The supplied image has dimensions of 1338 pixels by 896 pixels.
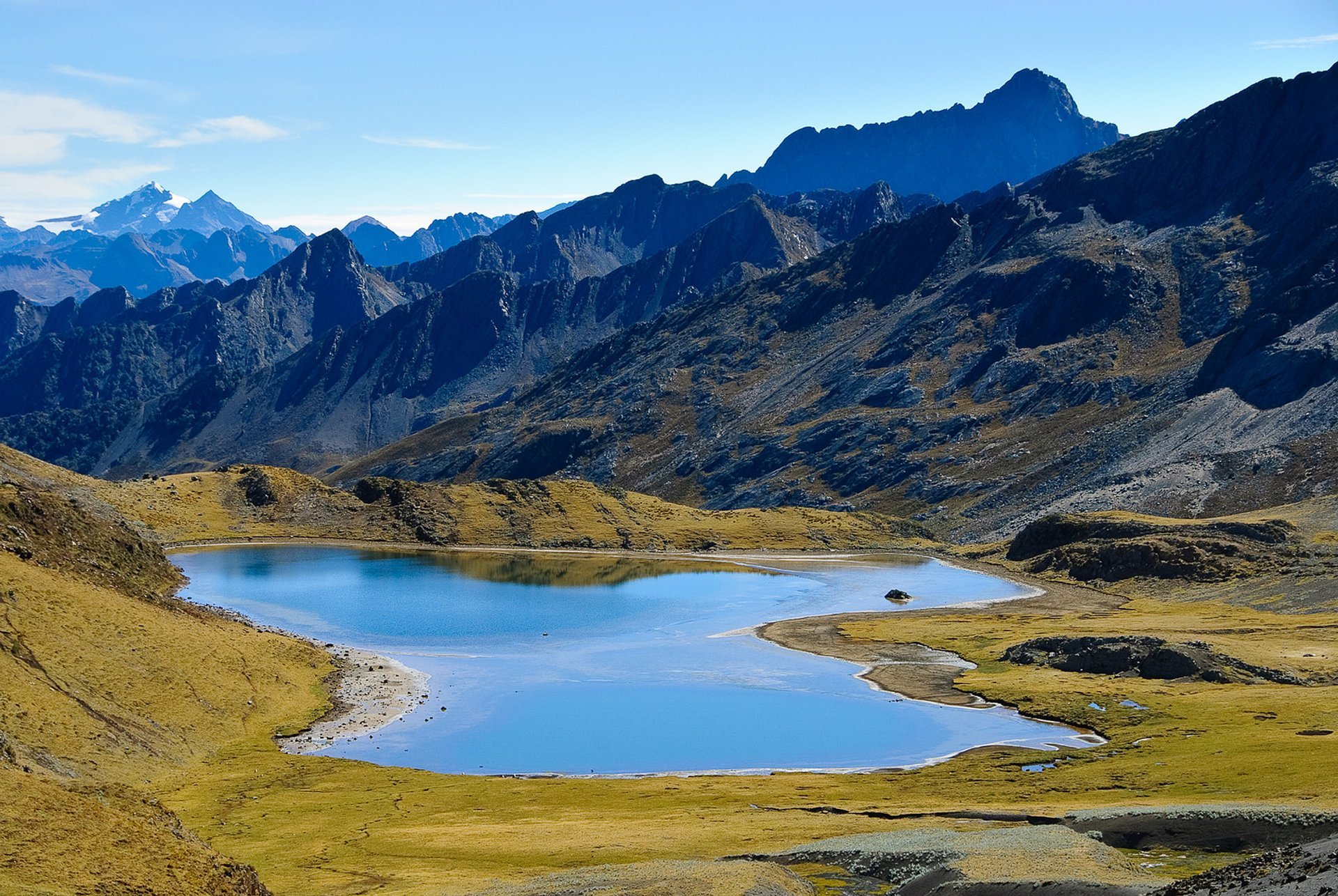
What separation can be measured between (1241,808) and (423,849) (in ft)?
151

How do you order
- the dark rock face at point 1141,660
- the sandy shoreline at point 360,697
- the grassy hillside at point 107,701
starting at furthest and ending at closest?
the dark rock face at point 1141,660 → the sandy shoreline at point 360,697 → the grassy hillside at point 107,701

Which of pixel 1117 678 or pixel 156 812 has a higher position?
pixel 156 812

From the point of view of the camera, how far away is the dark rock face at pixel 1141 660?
125312 millimetres

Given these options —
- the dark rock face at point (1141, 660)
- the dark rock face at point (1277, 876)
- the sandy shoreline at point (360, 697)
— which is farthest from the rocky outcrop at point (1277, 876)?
the dark rock face at point (1141, 660)

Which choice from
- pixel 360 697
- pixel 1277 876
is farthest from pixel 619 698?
pixel 1277 876

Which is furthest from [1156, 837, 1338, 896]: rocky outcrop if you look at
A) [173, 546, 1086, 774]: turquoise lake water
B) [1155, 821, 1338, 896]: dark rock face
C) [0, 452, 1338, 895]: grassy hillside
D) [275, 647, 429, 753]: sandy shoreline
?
[275, 647, 429, 753]: sandy shoreline

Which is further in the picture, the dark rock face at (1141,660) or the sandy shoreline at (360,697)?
the dark rock face at (1141,660)

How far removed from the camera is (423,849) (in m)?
70.4

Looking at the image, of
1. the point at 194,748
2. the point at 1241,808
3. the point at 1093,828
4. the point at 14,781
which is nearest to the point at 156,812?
the point at 14,781

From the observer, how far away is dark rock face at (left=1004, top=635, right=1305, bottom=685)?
411ft

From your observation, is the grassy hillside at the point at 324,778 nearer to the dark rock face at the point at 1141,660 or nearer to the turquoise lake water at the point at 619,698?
the dark rock face at the point at 1141,660

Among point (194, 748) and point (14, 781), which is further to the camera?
point (194, 748)

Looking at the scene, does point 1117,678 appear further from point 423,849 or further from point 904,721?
point 423,849

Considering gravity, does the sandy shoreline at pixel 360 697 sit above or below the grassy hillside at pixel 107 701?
below
